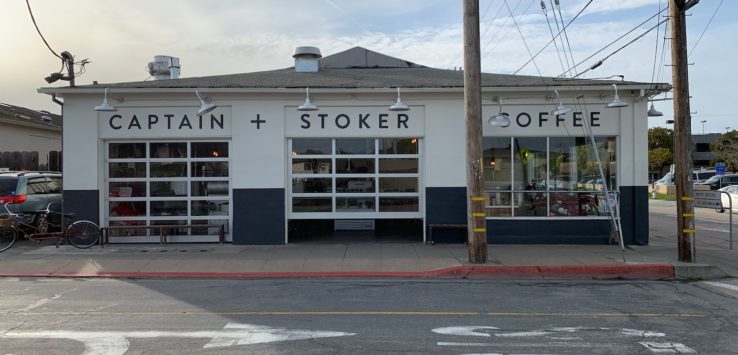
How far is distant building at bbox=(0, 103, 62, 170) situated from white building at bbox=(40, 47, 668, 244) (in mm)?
11777

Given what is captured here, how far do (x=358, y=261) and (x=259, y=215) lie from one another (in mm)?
3487

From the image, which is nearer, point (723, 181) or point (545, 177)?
point (545, 177)

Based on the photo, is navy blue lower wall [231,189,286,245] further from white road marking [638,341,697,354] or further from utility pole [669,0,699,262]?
white road marking [638,341,697,354]

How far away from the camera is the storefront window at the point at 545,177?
45.4 feet

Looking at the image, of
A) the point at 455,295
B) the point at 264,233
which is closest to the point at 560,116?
the point at 455,295

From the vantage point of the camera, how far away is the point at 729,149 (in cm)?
5650

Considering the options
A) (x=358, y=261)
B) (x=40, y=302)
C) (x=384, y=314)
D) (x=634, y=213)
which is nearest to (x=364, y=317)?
(x=384, y=314)

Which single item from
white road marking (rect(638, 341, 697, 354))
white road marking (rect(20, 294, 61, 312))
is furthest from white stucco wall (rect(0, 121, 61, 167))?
white road marking (rect(638, 341, 697, 354))

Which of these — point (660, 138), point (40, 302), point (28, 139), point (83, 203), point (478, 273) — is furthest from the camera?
point (660, 138)

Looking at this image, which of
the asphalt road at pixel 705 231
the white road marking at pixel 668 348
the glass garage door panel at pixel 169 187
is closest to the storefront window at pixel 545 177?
the asphalt road at pixel 705 231

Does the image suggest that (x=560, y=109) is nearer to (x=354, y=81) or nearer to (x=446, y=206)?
(x=446, y=206)

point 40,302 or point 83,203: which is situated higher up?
point 83,203

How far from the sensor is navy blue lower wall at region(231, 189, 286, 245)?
1370 centimetres

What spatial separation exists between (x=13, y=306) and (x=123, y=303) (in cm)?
148
